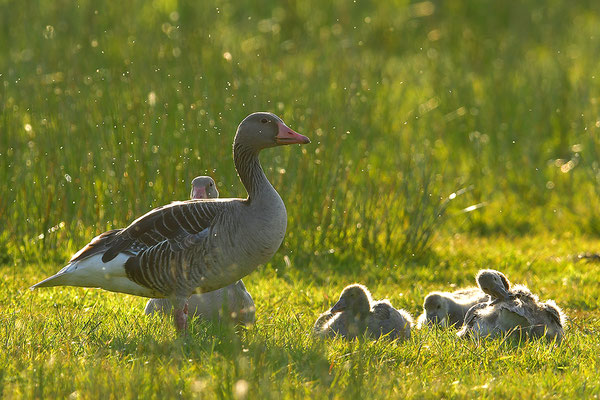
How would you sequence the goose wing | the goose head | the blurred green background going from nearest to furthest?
the goose wing, the goose head, the blurred green background

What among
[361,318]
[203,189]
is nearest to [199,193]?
[203,189]

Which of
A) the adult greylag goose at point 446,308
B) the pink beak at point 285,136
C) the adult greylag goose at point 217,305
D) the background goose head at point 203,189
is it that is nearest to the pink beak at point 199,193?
the background goose head at point 203,189

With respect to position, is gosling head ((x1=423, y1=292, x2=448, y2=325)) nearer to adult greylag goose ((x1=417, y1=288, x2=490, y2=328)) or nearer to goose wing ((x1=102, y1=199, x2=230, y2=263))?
adult greylag goose ((x1=417, y1=288, x2=490, y2=328))

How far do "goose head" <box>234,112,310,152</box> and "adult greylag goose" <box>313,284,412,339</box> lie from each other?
1.40m

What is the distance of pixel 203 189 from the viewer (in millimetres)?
8805

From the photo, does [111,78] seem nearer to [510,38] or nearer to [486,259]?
[486,259]

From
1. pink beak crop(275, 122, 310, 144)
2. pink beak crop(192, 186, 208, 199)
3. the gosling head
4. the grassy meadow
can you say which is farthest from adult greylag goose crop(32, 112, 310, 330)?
the gosling head

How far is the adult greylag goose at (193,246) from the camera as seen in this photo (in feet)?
23.3

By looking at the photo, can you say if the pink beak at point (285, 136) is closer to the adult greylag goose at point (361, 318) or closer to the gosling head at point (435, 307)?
the adult greylag goose at point (361, 318)

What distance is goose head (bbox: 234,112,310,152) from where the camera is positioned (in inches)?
294

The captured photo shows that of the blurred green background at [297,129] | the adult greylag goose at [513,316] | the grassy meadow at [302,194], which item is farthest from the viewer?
the blurred green background at [297,129]

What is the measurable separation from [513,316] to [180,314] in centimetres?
270

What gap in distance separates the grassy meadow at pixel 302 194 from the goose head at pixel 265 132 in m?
1.50

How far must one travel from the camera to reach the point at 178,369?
5.93 metres
